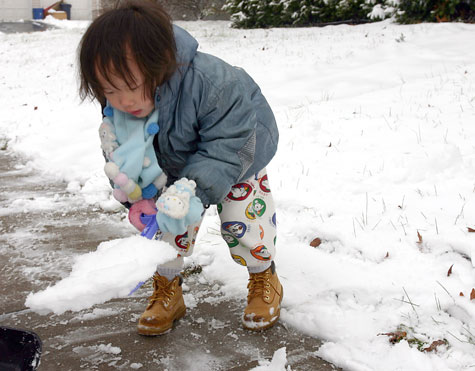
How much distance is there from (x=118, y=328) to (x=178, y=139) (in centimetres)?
90

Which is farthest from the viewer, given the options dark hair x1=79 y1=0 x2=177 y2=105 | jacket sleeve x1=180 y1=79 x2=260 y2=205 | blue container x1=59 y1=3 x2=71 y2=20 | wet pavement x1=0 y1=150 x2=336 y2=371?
blue container x1=59 y1=3 x2=71 y2=20

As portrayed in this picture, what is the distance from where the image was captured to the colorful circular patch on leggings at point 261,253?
2.30 metres

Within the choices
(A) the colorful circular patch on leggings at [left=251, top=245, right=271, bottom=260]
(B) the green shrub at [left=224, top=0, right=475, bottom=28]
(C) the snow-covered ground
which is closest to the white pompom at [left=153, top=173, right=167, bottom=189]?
(A) the colorful circular patch on leggings at [left=251, top=245, right=271, bottom=260]

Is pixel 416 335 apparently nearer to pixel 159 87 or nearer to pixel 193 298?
pixel 193 298

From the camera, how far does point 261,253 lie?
2.32 meters

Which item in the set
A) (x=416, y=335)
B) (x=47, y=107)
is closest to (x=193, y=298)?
(x=416, y=335)

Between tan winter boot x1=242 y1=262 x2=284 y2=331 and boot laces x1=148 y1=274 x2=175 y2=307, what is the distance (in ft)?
1.16

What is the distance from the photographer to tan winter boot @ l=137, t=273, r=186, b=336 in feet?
7.37

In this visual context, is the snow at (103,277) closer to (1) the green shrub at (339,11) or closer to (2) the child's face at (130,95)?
(2) the child's face at (130,95)

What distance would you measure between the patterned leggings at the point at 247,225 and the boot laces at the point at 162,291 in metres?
0.08

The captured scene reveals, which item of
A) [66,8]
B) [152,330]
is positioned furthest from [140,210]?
[66,8]

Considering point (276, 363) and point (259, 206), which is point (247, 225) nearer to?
point (259, 206)

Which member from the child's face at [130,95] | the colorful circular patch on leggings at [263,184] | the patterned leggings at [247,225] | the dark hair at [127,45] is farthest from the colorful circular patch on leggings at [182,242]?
the dark hair at [127,45]

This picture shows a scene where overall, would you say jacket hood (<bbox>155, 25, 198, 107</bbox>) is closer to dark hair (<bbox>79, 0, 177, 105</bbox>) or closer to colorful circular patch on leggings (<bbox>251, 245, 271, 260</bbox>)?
dark hair (<bbox>79, 0, 177, 105</bbox>)
